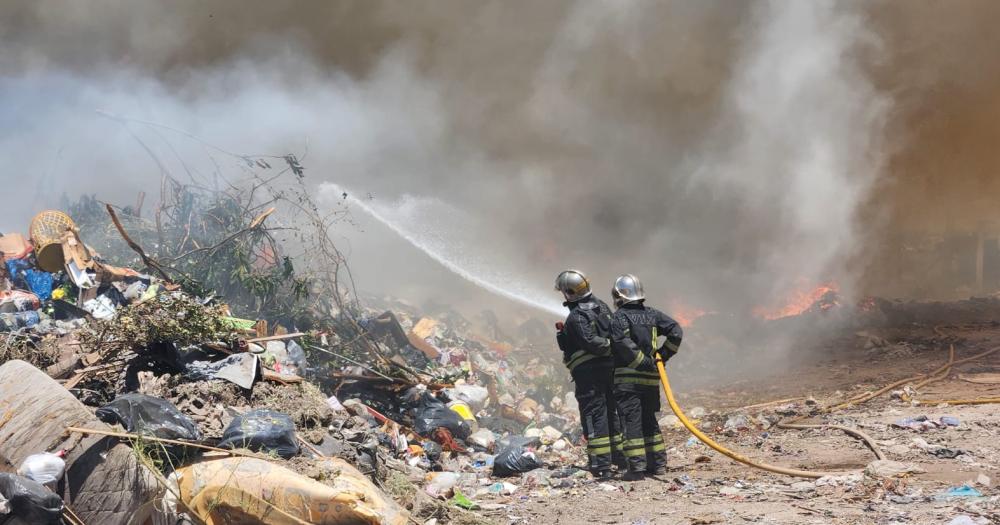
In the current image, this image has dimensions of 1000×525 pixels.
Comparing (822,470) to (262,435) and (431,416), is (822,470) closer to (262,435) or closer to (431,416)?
(431,416)

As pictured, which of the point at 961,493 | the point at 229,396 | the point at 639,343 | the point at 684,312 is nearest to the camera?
the point at 961,493

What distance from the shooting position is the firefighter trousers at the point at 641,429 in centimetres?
486

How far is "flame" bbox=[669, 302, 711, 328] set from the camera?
12.6m

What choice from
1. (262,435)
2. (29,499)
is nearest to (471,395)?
(262,435)

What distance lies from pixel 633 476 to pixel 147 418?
308 cm

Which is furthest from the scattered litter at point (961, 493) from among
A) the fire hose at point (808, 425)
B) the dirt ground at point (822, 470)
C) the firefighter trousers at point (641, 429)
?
the firefighter trousers at point (641, 429)

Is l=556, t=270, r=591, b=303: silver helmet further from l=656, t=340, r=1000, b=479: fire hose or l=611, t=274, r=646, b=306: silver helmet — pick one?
l=656, t=340, r=1000, b=479: fire hose

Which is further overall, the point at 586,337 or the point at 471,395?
the point at 471,395

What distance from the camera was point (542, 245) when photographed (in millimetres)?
16219

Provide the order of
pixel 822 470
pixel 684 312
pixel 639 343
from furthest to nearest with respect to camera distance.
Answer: pixel 684 312, pixel 639 343, pixel 822 470

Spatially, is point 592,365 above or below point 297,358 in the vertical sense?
below

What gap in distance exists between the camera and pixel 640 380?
498cm

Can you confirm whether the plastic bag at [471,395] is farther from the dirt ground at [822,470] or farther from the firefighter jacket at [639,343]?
the firefighter jacket at [639,343]

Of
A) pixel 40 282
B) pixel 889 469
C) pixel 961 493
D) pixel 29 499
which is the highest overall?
pixel 40 282
